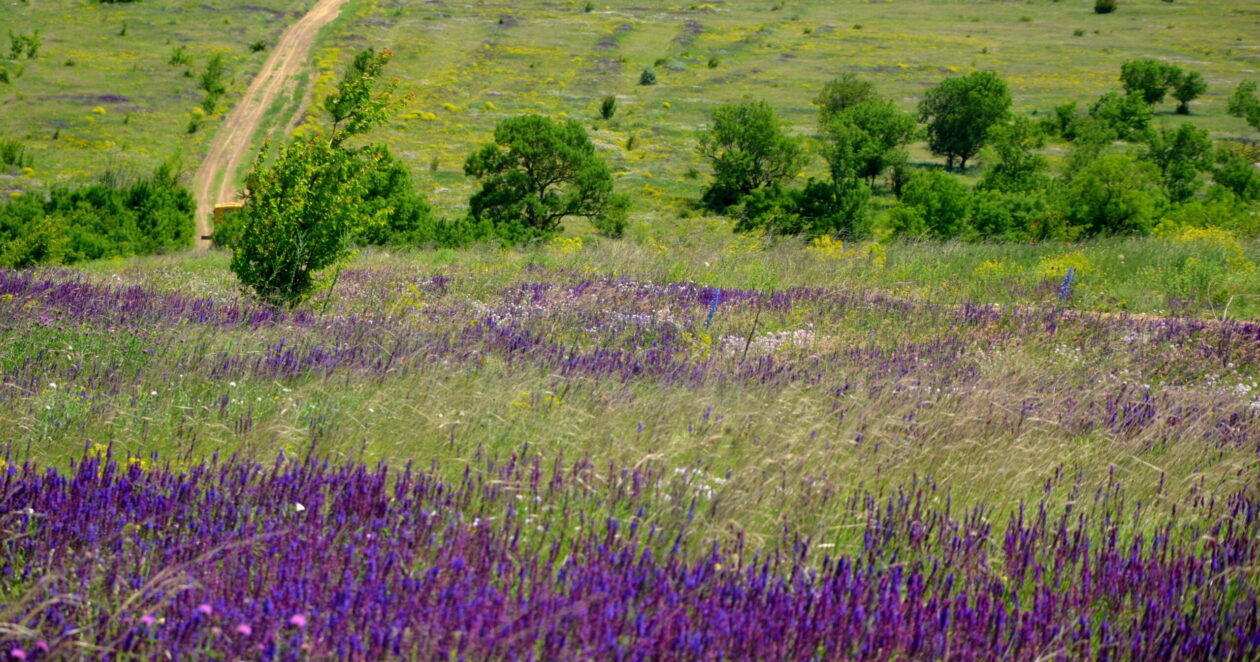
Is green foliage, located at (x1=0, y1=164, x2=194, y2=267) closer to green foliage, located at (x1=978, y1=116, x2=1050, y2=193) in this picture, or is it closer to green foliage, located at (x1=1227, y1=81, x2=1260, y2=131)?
green foliage, located at (x1=978, y1=116, x2=1050, y2=193)

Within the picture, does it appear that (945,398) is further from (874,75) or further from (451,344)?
(874,75)

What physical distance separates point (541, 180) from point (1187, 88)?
47074mm

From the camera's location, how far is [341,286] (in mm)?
11336

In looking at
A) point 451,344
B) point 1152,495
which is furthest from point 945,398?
point 451,344

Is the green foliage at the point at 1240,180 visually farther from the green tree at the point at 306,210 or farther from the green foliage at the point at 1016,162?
the green tree at the point at 306,210

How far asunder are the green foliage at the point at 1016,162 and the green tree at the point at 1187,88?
23.5 metres

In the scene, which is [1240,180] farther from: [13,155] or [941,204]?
[13,155]

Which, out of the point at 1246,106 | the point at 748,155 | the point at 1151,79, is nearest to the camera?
the point at 748,155

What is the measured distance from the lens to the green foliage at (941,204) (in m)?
21.1

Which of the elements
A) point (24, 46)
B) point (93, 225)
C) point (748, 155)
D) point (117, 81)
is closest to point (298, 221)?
point (93, 225)

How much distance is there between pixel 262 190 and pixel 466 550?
7602 millimetres

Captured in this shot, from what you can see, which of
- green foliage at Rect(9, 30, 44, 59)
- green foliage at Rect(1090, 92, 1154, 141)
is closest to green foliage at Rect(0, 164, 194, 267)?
green foliage at Rect(9, 30, 44, 59)

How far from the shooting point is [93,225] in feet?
76.4

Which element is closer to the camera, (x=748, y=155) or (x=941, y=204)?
(x=941, y=204)
